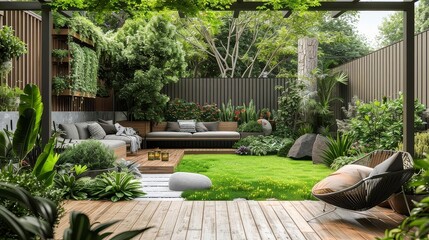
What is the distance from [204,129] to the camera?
14.6 meters

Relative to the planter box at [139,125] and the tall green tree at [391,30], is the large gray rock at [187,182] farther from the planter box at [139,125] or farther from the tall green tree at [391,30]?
the tall green tree at [391,30]

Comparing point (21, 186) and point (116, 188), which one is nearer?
point (21, 186)

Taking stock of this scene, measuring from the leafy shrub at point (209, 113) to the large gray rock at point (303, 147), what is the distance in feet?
10.8

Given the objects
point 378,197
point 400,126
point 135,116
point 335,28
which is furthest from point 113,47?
point 335,28

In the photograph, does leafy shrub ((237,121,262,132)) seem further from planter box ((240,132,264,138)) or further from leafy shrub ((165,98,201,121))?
leafy shrub ((165,98,201,121))

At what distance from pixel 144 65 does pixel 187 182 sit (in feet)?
24.1

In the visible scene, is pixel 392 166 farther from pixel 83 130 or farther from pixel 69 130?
pixel 83 130

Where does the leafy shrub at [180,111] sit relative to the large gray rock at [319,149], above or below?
above

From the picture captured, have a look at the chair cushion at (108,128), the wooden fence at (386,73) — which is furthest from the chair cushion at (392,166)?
the chair cushion at (108,128)

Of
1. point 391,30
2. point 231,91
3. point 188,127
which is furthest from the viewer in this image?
point 391,30

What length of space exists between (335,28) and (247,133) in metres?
12.3

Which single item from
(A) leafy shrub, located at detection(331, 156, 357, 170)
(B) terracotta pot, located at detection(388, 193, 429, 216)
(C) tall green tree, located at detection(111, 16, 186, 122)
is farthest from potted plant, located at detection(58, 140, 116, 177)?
(C) tall green tree, located at detection(111, 16, 186, 122)

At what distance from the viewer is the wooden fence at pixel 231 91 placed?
15.7 meters

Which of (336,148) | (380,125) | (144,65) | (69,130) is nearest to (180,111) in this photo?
(144,65)
